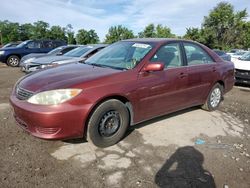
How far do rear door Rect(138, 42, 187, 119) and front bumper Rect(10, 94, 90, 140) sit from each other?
3.56ft

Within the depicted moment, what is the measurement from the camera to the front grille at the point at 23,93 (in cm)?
335

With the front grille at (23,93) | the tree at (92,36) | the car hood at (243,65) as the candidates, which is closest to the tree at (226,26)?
the tree at (92,36)

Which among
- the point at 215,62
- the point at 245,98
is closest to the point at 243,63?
the point at 245,98

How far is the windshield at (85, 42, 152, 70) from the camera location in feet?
13.4

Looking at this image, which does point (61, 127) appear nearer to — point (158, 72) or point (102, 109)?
point (102, 109)

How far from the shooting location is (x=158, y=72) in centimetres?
410

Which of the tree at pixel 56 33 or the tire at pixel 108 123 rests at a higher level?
the tree at pixel 56 33

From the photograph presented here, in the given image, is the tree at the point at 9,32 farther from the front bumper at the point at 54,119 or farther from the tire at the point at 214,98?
the front bumper at the point at 54,119

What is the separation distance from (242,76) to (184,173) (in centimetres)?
688

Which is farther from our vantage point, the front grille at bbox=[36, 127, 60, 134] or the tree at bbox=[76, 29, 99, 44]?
the tree at bbox=[76, 29, 99, 44]

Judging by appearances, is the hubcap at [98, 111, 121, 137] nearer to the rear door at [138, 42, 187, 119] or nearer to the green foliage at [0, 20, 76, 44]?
the rear door at [138, 42, 187, 119]

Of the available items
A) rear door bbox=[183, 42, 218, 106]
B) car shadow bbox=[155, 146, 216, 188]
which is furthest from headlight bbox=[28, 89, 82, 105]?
rear door bbox=[183, 42, 218, 106]

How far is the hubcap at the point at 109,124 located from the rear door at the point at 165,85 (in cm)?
45

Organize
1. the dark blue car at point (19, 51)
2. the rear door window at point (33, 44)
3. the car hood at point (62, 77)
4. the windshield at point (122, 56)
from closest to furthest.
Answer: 1. the car hood at point (62, 77)
2. the windshield at point (122, 56)
3. the dark blue car at point (19, 51)
4. the rear door window at point (33, 44)
